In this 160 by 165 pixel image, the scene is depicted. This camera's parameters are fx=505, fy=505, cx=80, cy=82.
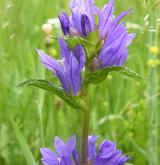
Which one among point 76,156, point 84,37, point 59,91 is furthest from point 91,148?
point 84,37

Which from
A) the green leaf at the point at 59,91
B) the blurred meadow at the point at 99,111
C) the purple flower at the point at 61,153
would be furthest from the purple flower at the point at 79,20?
the blurred meadow at the point at 99,111

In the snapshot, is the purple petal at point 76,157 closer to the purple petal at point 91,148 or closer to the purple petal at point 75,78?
the purple petal at point 91,148

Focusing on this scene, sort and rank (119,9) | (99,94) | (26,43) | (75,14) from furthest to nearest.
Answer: (119,9) → (26,43) → (99,94) → (75,14)

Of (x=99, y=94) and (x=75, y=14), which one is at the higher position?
(x=99, y=94)

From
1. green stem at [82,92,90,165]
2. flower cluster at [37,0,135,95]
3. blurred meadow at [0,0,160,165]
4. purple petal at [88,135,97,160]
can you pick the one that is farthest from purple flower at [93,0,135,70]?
blurred meadow at [0,0,160,165]

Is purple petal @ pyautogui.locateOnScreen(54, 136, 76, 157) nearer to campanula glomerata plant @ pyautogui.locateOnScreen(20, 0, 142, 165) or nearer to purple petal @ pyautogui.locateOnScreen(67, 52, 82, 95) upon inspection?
campanula glomerata plant @ pyautogui.locateOnScreen(20, 0, 142, 165)

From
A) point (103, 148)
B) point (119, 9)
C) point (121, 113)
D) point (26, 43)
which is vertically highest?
point (119, 9)

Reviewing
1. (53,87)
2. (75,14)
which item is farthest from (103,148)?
(75,14)

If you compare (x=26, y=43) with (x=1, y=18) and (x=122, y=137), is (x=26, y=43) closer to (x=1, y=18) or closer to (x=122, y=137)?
(x=1, y=18)
